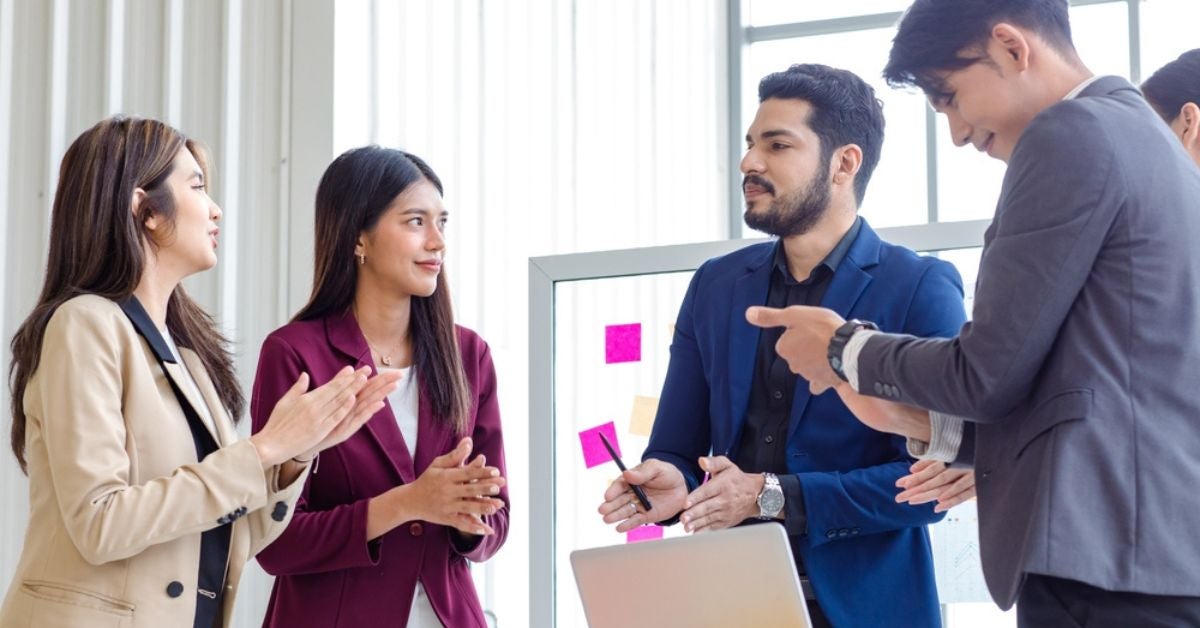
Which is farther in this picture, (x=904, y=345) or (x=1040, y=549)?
(x=904, y=345)

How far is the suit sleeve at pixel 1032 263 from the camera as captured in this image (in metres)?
1.64

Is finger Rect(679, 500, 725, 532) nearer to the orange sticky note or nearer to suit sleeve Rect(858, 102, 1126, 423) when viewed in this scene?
suit sleeve Rect(858, 102, 1126, 423)

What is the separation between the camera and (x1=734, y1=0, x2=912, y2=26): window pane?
721 cm

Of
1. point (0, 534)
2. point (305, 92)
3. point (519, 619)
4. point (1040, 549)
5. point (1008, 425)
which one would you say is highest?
point (305, 92)

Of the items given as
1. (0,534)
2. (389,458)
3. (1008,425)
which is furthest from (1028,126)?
(0,534)

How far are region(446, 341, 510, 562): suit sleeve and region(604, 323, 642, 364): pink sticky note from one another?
0.58m

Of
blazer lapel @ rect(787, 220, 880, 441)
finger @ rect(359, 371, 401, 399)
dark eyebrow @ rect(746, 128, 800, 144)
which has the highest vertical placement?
dark eyebrow @ rect(746, 128, 800, 144)

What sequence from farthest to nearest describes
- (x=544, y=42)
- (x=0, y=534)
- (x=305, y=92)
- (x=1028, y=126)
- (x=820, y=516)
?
(x=544, y=42) → (x=305, y=92) → (x=0, y=534) → (x=820, y=516) → (x=1028, y=126)

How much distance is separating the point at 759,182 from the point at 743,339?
13.8 inches

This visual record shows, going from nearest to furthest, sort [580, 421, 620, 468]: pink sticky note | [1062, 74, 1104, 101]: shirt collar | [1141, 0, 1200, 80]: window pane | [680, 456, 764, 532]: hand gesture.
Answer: [1062, 74, 1104, 101]: shirt collar
[680, 456, 764, 532]: hand gesture
[580, 421, 620, 468]: pink sticky note
[1141, 0, 1200, 80]: window pane

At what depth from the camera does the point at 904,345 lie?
70.3 inches

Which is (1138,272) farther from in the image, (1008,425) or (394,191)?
(394,191)

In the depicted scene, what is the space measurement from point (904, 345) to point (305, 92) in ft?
8.91

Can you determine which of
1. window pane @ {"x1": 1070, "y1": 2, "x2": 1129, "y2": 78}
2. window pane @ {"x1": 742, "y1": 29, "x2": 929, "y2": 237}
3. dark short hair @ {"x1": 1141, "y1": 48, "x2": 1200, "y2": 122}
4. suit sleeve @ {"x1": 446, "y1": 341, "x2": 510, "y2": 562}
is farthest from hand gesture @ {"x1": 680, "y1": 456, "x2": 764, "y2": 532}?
window pane @ {"x1": 1070, "y1": 2, "x2": 1129, "y2": 78}
